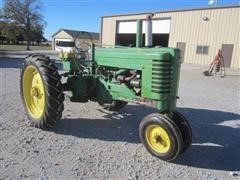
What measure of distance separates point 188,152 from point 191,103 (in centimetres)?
365

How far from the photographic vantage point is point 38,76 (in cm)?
554

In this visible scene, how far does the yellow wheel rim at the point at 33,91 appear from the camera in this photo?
5.51 metres

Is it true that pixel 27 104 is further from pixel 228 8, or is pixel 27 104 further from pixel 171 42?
pixel 171 42

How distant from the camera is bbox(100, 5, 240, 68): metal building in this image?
2077cm

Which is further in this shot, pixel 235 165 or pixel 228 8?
pixel 228 8

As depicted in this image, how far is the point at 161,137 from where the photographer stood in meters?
4.24

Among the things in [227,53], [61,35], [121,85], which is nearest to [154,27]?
[227,53]

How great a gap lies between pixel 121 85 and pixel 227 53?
18.0 meters

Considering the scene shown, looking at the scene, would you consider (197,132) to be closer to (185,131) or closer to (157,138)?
(185,131)

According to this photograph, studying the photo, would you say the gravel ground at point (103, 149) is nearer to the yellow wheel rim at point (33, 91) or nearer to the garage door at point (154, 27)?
the yellow wheel rim at point (33, 91)

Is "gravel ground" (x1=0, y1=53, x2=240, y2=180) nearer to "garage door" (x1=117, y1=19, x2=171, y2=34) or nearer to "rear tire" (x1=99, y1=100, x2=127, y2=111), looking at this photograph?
"rear tire" (x1=99, y1=100, x2=127, y2=111)

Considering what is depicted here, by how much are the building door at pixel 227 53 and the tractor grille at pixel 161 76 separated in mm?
18198

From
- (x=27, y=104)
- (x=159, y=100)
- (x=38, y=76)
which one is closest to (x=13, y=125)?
(x=27, y=104)

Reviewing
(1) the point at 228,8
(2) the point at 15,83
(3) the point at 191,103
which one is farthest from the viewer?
(1) the point at 228,8
